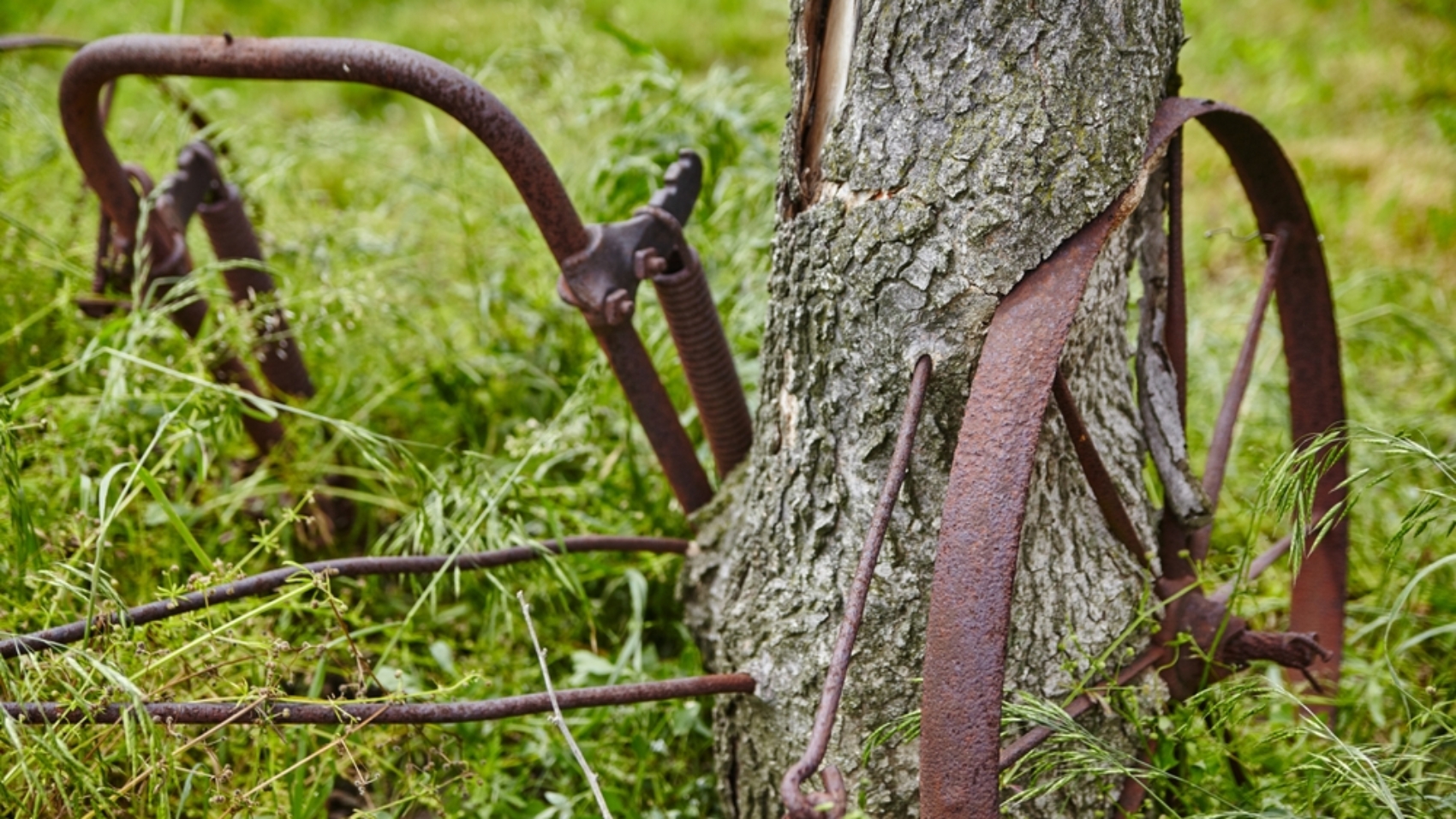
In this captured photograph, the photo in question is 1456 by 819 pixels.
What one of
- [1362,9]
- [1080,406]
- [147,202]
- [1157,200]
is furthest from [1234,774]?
[1362,9]

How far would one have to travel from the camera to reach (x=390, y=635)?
1.89 metres

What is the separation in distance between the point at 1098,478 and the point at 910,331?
0.34 metres

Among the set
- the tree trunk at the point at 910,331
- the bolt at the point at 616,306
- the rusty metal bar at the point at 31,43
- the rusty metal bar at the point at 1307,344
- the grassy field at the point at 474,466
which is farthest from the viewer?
the rusty metal bar at the point at 31,43

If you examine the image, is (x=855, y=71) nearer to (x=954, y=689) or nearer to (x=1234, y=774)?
(x=954, y=689)

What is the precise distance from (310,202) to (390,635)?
150cm

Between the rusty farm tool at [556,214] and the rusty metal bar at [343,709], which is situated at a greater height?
the rusty farm tool at [556,214]

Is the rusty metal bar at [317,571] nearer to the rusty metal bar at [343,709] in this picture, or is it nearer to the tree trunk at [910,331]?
the rusty metal bar at [343,709]

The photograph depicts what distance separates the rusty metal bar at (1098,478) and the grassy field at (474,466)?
16 centimetres

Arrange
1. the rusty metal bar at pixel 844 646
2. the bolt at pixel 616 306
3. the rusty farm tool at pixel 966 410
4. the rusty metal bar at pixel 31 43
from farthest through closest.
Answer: the rusty metal bar at pixel 31 43, the bolt at pixel 616 306, the rusty farm tool at pixel 966 410, the rusty metal bar at pixel 844 646

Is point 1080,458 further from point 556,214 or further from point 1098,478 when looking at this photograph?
point 556,214

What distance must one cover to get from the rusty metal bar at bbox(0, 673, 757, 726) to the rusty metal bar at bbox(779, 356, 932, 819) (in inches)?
10.8

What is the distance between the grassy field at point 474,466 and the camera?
50.8 inches

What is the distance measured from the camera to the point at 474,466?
70.4 inches

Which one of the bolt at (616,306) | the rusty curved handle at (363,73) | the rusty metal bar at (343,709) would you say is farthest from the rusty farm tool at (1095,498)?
the rusty curved handle at (363,73)
